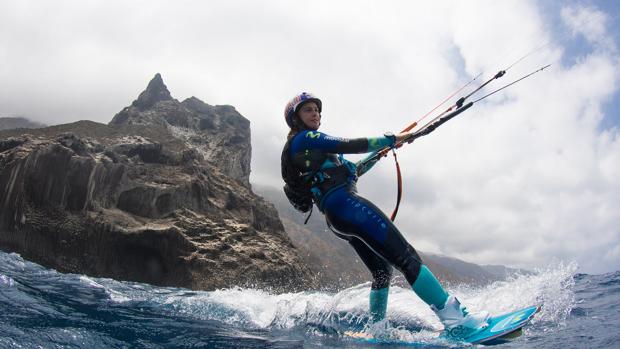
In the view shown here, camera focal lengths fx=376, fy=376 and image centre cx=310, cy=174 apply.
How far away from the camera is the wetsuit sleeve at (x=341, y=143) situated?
461 centimetres

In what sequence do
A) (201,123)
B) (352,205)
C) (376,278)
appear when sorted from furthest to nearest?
(201,123), (376,278), (352,205)

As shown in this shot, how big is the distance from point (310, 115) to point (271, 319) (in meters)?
3.10

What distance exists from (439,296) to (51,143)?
3301 centimetres

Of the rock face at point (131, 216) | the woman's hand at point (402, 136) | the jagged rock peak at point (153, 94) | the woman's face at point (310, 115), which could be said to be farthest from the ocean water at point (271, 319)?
the jagged rock peak at point (153, 94)

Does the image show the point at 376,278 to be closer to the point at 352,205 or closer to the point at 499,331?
the point at 352,205

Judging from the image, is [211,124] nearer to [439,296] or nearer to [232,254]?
[232,254]

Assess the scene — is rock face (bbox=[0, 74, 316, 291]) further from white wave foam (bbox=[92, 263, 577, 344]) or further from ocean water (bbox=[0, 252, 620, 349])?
white wave foam (bbox=[92, 263, 577, 344])

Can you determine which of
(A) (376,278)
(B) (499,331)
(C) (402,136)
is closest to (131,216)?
(A) (376,278)

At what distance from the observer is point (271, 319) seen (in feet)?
18.6

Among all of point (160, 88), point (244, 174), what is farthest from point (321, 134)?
point (160, 88)

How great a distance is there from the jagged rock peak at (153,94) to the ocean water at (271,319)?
77.6 meters

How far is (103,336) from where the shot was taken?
3.54 m

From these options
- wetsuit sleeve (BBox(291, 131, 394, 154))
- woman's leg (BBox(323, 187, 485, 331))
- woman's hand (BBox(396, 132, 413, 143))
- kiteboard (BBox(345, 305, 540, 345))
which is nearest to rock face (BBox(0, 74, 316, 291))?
wetsuit sleeve (BBox(291, 131, 394, 154))

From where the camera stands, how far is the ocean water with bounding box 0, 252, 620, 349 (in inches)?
141
